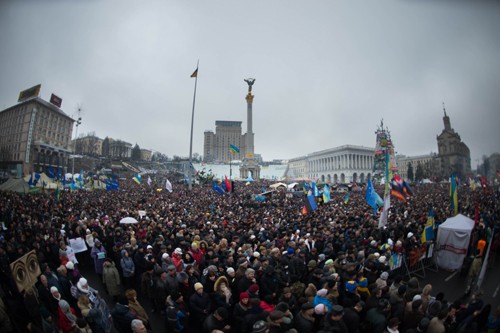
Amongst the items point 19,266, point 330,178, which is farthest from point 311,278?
point 330,178

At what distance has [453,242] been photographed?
912cm

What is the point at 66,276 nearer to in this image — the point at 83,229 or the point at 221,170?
the point at 83,229

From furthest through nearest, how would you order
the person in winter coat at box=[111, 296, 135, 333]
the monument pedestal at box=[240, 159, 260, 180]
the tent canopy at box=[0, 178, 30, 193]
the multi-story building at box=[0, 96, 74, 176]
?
1. the monument pedestal at box=[240, 159, 260, 180]
2. the tent canopy at box=[0, 178, 30, 193]
3. the multi-story building at box=[0, 96, 74, 176]
4. the person in winter coat at box=[111, 296, 135, 333]

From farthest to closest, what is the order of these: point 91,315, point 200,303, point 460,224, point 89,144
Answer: point 89,144 < point 460,224 < point 200,303 < point 91,315

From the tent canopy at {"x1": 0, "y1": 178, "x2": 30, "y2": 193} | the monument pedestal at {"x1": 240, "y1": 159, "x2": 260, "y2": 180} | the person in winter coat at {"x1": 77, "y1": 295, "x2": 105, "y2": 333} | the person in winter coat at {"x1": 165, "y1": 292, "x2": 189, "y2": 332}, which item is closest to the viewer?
the person in winter coat at {"x1": 77, "y1": 295, "x2": 105, "y2": 333}

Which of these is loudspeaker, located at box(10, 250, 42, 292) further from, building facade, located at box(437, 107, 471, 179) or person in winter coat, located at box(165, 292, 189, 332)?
building facade, located at box(437, 107, 471, 179)

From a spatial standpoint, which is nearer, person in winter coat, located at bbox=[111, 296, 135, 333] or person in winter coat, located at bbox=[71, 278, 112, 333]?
person in winter coat, located at bbox=[111, 296, 135, 333]

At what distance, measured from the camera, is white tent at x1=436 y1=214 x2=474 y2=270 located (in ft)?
29.1

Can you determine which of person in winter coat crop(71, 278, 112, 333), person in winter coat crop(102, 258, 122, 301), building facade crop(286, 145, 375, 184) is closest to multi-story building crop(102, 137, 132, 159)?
building facade crop(286, 145, 375, 184)

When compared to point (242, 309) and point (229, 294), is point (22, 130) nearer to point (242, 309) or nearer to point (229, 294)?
point (229, 294)

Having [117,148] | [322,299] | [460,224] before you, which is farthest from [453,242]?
[117,148]

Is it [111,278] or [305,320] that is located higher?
[305,320]

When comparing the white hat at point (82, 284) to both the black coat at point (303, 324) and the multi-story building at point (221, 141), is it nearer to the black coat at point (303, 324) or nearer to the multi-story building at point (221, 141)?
the black coat at point (303, 324)

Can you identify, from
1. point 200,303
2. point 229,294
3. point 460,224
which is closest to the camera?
point 200,303
